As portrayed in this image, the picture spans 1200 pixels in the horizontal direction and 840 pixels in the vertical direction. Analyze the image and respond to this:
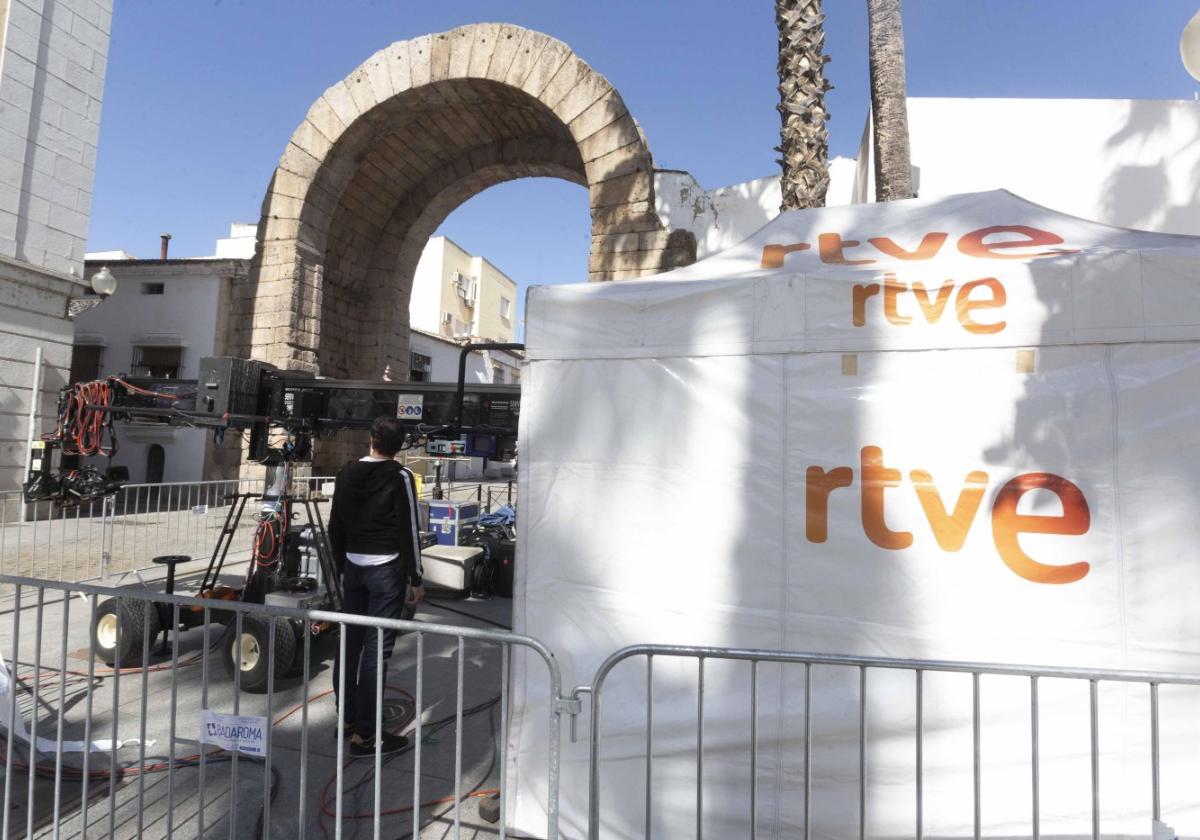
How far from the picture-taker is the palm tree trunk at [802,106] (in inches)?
278

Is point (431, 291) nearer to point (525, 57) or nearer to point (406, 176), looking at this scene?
point (406, 176)

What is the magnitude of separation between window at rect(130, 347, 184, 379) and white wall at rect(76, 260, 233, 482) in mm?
187

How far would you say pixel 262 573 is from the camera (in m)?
5.11

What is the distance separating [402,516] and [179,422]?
8.48 feet

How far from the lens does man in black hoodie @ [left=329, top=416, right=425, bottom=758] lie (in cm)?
368

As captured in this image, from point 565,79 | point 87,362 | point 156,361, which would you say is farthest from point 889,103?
point 87,362

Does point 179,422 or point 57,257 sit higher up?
point 57,257

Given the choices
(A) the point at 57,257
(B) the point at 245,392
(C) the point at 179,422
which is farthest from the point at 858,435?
(A) the point at 57,257

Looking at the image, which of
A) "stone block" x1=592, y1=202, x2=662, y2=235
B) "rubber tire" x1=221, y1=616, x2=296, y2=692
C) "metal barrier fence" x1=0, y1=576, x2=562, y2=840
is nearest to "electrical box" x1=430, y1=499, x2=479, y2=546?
"metal barrier fence" x1=0, y1=576, x2=562, y2=840

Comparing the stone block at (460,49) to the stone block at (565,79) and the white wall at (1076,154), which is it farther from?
the white wall at (1076,154)

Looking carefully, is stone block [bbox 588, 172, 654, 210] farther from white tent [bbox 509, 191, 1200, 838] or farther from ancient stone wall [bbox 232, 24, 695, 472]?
white tent [bbox 509, 191, 1200, 838]

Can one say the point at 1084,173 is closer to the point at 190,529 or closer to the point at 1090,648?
the point at 1090,648

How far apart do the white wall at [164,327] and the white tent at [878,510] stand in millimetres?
13775

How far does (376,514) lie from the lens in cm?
370
